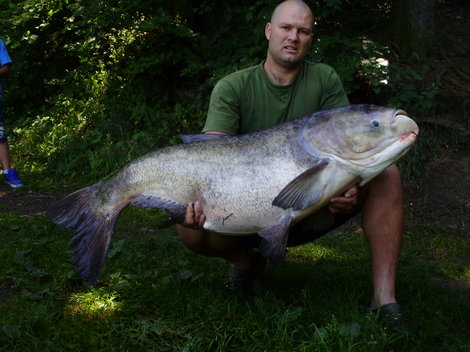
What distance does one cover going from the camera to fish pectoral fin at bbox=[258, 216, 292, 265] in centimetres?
243

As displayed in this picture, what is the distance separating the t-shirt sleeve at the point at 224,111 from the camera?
9.78ft

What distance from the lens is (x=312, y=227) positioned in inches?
110

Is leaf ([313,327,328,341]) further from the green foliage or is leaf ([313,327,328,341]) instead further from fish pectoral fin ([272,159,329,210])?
the green foliage

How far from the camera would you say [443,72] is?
6.38 meters

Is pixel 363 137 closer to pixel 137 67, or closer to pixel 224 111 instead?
pixel 224 111

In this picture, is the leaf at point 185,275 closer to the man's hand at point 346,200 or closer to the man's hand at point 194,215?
the man's hand at point 194,215

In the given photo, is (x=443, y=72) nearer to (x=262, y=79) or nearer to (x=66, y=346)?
(x=262, y=79)

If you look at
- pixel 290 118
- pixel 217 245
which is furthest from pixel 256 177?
pixel 290 118

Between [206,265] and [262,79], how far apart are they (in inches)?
54.2

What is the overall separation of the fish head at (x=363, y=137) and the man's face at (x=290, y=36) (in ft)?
2.19

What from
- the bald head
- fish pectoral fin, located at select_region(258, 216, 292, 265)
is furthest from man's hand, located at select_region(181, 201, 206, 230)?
the bald head

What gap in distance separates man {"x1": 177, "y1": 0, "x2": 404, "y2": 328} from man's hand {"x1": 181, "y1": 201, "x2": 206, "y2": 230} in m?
0.19

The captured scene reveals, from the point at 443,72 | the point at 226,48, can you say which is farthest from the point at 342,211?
the point at 226,48

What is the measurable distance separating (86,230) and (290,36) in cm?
155
